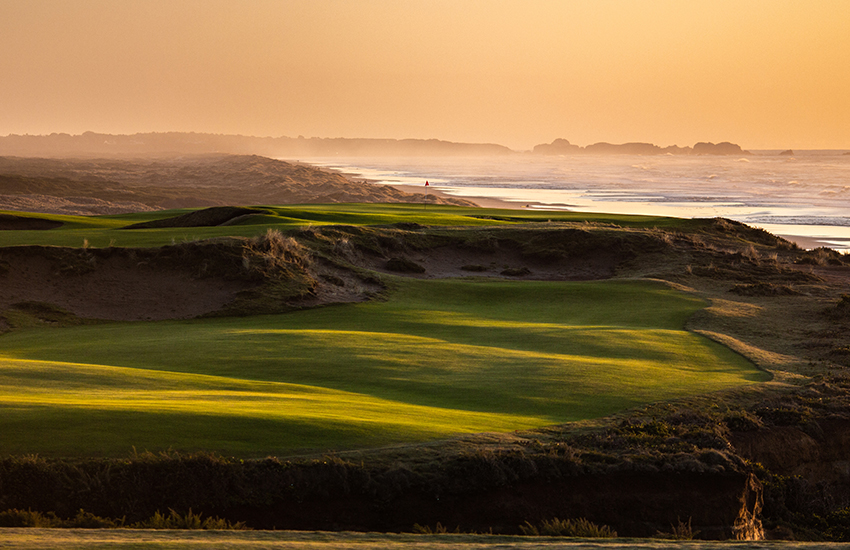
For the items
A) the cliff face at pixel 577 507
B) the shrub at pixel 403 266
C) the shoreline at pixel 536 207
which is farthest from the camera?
the shoreline at pixel 536 207

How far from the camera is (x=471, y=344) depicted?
65.2 ft

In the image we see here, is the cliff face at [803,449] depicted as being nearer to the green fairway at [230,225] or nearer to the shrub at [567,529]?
the shrub at [567,529]

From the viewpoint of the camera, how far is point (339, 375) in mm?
15750

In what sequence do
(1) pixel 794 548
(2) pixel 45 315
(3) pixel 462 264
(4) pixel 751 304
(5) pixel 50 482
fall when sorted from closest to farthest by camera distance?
(1) pixel 794 548, (5) pixel 50 482, (2) pixel 45 315, (4) pixel 751 304, (3) pixel 462 264

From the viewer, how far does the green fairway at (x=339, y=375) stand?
10.5m

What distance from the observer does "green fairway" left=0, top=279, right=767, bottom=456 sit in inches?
412

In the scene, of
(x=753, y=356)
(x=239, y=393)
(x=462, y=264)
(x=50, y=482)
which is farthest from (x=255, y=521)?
(x=462, y=264)

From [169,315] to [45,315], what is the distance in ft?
12.5

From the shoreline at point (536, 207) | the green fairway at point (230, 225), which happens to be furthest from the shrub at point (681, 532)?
the shoreline at point (536, 207)

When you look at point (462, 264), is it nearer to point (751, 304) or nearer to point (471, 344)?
point (751, 304)

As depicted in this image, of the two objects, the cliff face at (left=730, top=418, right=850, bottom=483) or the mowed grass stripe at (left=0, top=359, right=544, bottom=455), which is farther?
the cliff face at (left=730, top=418, right=850, bottom=483)

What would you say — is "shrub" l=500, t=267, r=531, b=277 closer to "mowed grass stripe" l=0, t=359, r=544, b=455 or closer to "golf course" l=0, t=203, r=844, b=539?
"golf course" l=0, t=203, r=844, b=539

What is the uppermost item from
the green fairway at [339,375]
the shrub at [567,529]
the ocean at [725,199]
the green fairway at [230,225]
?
the ocean at [725,199]

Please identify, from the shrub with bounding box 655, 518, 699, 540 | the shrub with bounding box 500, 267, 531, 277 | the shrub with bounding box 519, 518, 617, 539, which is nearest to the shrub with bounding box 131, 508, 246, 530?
the shrub with bounding box 519, 518, 617, 539
